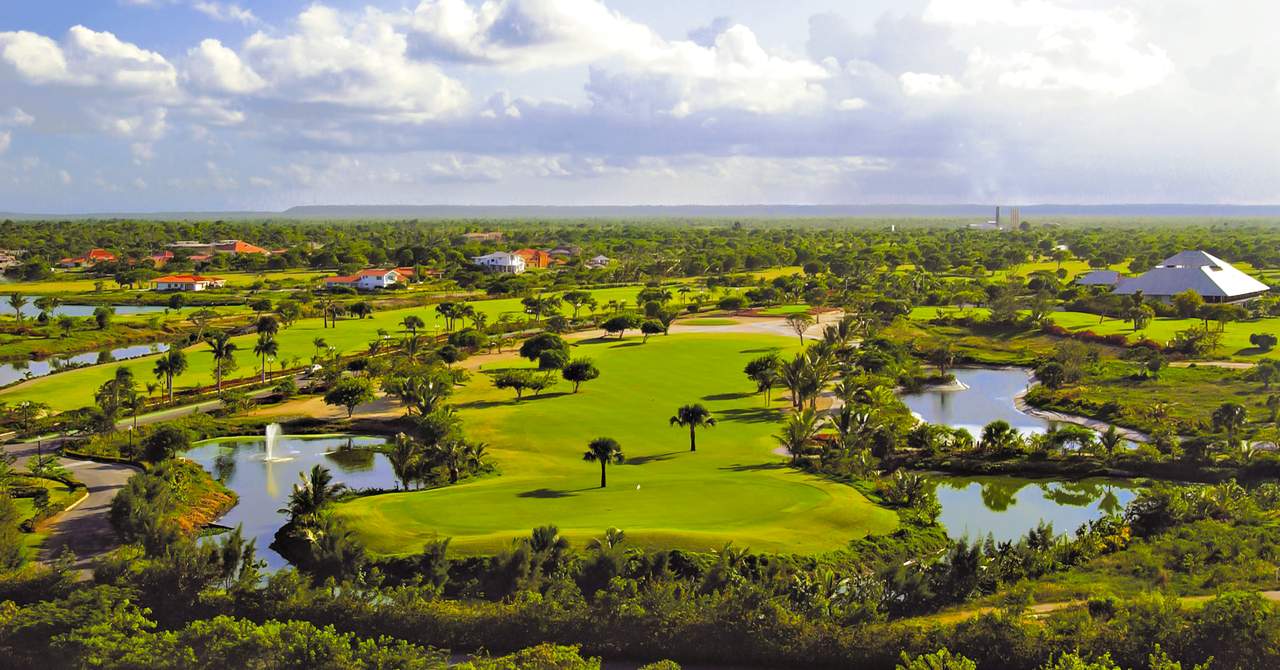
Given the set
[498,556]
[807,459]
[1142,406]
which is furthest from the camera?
[1142,406]

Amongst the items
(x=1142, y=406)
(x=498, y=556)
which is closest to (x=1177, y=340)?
(x=1142, y=406)

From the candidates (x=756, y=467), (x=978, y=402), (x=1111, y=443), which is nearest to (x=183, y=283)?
(x=978, y=402)

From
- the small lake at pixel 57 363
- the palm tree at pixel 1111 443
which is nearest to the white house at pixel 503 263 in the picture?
the small lake at pixel 57 363

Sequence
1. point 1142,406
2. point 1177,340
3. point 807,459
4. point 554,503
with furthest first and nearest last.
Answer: point 1177,340
point 1142,406
point 807,459
point 554,503

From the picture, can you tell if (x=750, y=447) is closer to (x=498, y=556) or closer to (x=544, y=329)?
(x=498, y=556)

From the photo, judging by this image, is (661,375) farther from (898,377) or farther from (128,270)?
(128,270)

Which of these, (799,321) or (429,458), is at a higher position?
(799,321)

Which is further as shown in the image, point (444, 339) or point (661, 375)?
point (444, 339)

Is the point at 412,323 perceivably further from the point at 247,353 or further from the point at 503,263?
the point at 503,263
